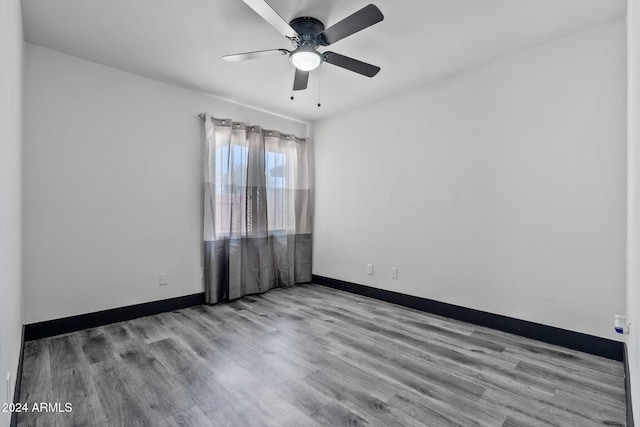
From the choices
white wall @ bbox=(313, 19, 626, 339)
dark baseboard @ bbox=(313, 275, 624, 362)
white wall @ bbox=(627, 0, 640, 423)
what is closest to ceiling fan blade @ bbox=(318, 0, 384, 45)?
white wall @ bbox=(627, 0, 640, 423)

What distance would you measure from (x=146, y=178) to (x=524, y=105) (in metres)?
3.63

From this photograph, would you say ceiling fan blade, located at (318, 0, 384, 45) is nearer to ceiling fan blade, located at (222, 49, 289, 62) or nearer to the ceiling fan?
the ceiling fan

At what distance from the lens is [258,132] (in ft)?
12.7

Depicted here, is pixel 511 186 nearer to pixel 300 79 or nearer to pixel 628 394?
pixel 628 394

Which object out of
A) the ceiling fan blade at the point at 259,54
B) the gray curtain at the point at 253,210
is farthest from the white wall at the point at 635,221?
the gray curtain at the point at 253,210

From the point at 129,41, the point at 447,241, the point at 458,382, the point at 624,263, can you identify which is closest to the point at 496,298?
the point at 447,241

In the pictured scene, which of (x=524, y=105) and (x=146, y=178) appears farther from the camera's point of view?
(x=146, y=178)

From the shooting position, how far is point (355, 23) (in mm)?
1853

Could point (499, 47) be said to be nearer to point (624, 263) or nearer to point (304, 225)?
point (624, 263)

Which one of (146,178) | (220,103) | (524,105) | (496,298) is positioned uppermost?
(220,103)

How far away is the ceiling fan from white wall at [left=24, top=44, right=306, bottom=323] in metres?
1.39

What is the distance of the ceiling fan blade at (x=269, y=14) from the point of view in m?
1.69

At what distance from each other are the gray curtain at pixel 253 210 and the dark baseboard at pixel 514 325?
4.11ft

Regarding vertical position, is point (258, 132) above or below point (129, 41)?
below
